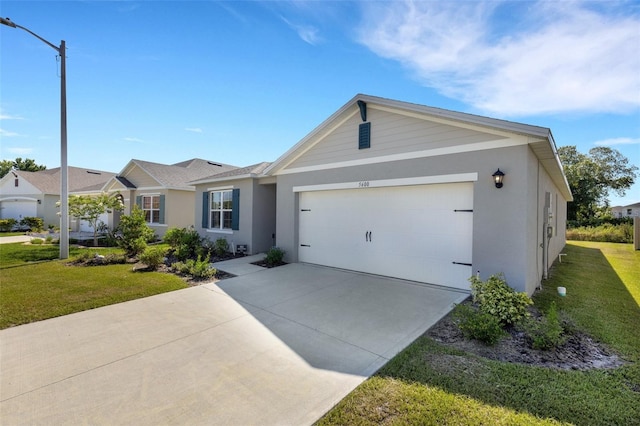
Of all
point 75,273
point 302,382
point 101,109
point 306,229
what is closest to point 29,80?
point 101,109

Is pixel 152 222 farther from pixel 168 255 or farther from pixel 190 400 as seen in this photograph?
pixel 190 400

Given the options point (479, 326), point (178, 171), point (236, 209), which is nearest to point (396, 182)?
point (479, 326)

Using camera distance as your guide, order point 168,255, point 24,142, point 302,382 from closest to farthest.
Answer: point 302,382
point 168,255
point 24,142

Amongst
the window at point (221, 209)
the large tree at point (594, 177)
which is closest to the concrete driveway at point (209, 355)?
the window at point (221, 209)

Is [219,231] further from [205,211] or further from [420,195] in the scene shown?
[420,195]

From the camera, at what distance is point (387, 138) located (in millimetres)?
7359

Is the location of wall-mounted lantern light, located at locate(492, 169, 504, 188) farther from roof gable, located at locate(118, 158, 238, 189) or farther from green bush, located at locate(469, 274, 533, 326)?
roof gable, located at locate(118, 158, 238, 189)

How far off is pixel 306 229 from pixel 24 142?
16.3 metres

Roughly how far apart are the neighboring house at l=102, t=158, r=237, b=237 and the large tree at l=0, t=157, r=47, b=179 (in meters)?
35.1

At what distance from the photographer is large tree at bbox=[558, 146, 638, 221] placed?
30250 millimetres

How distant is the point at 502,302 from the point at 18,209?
32.9 meters

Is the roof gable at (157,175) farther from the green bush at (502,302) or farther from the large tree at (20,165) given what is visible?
the large tree at (20,165)

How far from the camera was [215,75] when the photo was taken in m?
9.59

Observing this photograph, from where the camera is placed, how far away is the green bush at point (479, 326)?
155 inches
